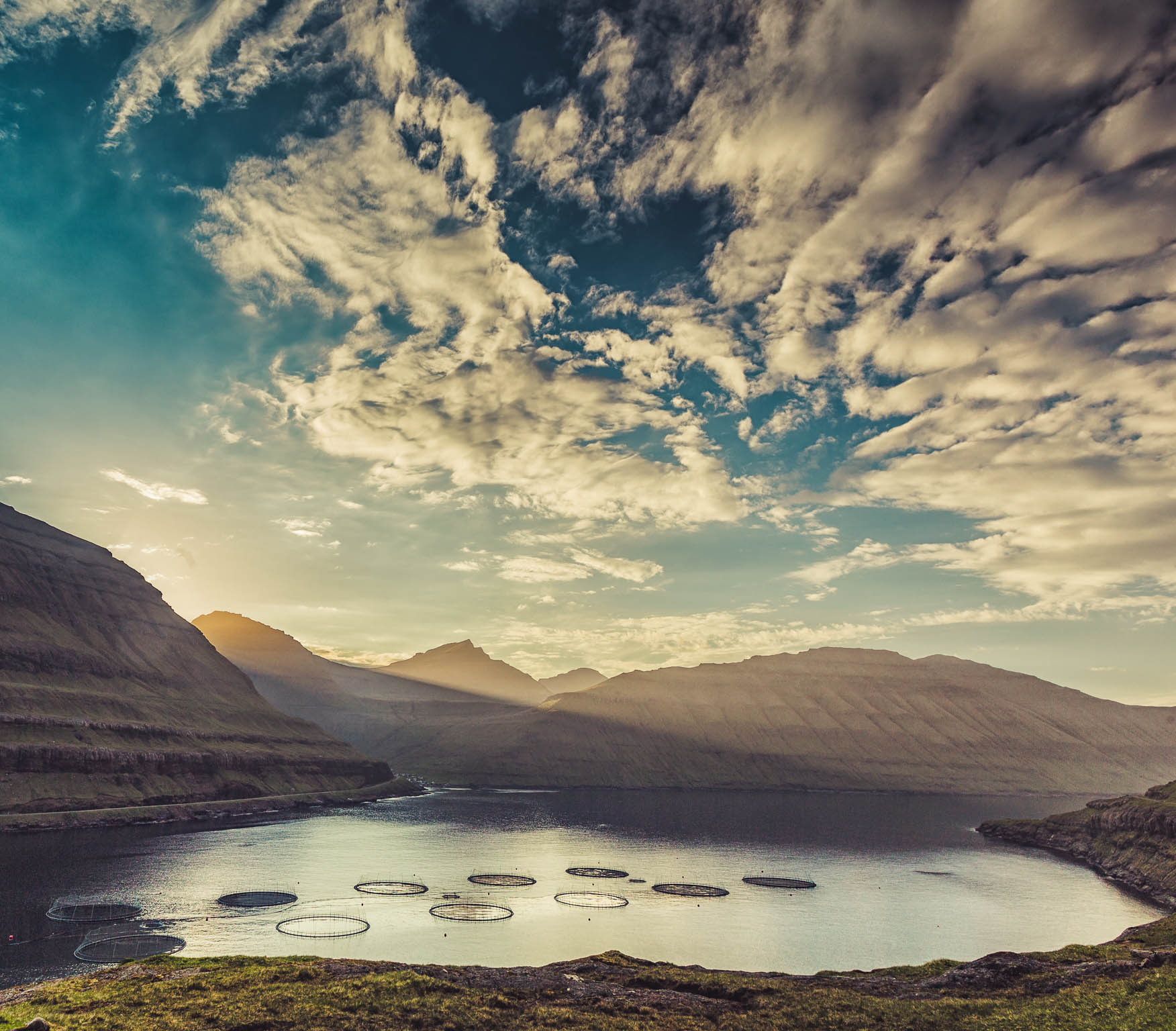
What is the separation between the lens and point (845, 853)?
200m

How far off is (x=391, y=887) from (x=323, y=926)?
1258 inches

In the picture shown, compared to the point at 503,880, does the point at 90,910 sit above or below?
below

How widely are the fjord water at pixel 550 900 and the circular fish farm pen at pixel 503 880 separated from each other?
2.96 metres

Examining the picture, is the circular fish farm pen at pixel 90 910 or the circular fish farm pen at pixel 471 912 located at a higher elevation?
the circular fish farm pen at pixel 471 912

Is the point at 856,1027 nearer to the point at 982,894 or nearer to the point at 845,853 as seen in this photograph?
the point at 982,894

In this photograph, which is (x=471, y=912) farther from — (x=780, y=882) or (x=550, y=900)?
(x=780, y=882)

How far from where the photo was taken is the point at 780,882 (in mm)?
152500

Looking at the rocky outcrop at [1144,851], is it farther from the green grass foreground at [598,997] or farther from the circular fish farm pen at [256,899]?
the circular fish farm pen at [256,899]

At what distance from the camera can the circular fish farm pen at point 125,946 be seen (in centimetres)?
7962

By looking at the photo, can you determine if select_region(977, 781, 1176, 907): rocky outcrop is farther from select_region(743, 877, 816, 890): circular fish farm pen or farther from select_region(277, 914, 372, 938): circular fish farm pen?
select_region(277, 914, 372, 938): circular fish farm pen

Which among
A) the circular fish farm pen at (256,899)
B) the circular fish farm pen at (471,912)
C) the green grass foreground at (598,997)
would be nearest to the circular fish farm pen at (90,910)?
the circular fish farm pen at (256,899)

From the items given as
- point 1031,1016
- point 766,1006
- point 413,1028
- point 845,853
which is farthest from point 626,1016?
point 845,853

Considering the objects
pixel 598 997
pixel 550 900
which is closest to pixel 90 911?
pixel 550 900

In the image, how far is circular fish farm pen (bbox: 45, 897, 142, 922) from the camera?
9600 cm
